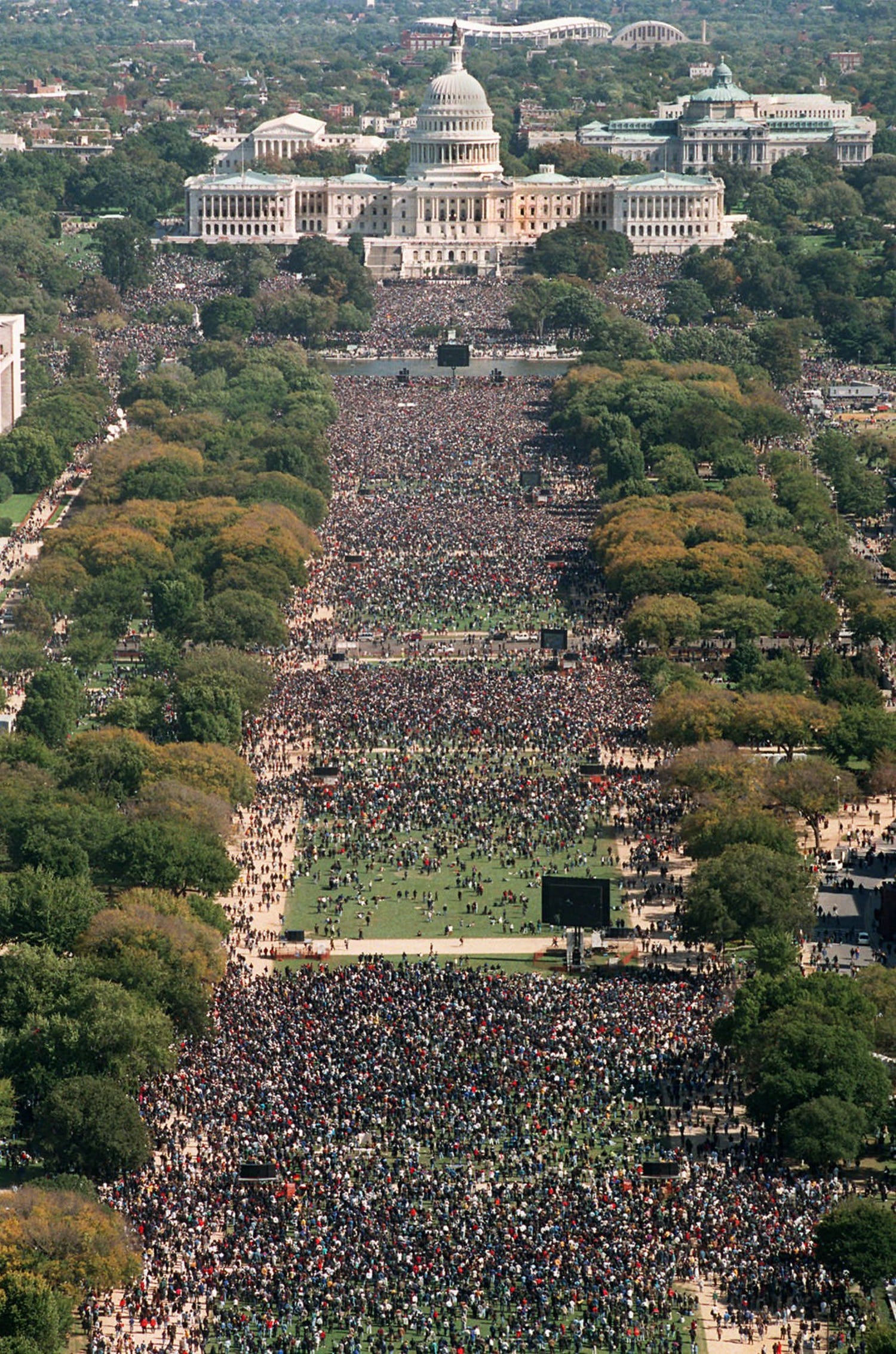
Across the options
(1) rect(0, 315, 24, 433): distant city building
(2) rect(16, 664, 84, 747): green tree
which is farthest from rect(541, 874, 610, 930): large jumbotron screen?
(1) rect(0, 315, 24, 433): distant city building

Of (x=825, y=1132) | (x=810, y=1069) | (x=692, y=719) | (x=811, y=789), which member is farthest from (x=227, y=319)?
(x=825, y=1132)

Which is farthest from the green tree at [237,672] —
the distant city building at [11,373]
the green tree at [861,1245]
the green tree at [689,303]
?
the green tree at [689,303]

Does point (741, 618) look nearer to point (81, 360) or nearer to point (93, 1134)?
point (93, 1134)

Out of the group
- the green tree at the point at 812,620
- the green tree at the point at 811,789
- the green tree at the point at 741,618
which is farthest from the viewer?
the green tree at the point at 741,618

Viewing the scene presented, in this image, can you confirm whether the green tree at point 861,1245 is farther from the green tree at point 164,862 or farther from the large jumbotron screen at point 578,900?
the green tree at point 164,862

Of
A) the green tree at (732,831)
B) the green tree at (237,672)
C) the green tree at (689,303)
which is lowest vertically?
the green tree at (732,831)
